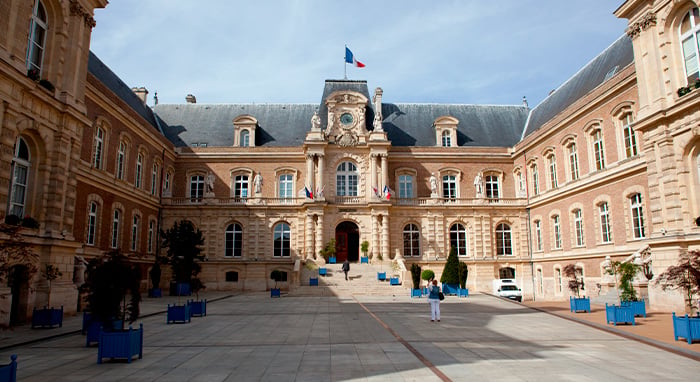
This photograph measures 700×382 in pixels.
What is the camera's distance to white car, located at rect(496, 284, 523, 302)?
95.6 ft

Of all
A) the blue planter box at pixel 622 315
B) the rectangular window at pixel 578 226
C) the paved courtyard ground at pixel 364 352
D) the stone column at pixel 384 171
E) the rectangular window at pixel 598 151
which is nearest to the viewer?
the paved courtyard ground at pixel 364 352

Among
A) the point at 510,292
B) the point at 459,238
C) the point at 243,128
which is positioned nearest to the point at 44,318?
the point at 510,292

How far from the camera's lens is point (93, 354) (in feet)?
34.1

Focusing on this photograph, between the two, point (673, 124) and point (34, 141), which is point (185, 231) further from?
point (673, 124)

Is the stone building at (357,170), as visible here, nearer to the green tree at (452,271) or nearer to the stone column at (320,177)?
the stone column at (320,177)

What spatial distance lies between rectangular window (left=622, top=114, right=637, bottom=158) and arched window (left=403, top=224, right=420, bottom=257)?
15.3 metres

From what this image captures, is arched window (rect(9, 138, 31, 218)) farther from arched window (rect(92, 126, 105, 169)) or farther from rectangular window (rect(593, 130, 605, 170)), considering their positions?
rectangular window (rect(593, 130, 605, 170))

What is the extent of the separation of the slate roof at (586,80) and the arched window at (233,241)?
22994mm

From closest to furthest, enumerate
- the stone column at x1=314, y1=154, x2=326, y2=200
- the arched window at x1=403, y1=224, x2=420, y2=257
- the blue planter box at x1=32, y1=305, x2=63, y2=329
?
the blue planter box at x1=32, y1=305, x2=63, y2=329, the stone column at x1=314, y1=154, x2=326, y2=200, the arched window at x1=403, y1=224, x2=420, y2=257

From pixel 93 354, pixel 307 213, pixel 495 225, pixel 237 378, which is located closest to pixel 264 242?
pixel 307 213

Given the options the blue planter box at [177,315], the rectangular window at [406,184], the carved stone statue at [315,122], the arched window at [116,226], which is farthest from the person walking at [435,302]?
the carved stone statue at [315,122]

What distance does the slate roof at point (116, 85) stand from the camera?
27862mm

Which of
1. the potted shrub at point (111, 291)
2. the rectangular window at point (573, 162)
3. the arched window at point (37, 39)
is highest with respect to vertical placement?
the arched window at point (37, 39)

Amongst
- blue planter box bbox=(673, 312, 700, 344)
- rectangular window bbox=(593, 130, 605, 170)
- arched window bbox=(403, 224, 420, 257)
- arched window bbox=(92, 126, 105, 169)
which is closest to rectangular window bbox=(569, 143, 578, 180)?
rectangular window bbox=(593, 130, 605, 170)
